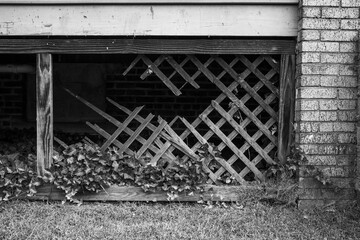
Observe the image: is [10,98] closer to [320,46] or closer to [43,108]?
[43,108]

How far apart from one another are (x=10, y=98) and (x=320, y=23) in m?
4.67

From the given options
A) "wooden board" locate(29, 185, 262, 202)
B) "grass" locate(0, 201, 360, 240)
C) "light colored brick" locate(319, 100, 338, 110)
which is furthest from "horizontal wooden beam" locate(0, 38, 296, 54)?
"grass" locate(0, 201, 360, 240)

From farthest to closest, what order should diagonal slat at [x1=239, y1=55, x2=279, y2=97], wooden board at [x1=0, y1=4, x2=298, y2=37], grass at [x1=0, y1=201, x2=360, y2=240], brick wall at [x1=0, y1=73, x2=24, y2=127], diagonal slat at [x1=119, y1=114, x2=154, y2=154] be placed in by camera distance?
brick wall at [x1=0, y1=73, x2=24, y2=127] < diagonal slat at [x1=119, y1=114, x2=154, y2=154] < diagonal slat at [x1=239, y1=55, x2=279, y2=97] < wooden board at [x1=0, y1=4, x2=298, y2=37] < grass at [x1=0, y1=201, x2=360, y2=240]

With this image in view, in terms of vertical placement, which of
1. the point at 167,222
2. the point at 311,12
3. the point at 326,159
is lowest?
the point at 167,222

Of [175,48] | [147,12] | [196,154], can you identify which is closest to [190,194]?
[196,154]

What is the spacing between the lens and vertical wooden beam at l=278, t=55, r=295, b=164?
15.3 feet

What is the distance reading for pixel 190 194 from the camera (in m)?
4.61

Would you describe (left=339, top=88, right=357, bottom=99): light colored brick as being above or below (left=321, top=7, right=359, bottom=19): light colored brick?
below

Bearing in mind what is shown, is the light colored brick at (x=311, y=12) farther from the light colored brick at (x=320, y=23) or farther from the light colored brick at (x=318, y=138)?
the light colored brick at (x=318, y=138)

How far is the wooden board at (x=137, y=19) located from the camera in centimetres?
456

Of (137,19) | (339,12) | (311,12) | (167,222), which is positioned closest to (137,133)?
(167,222)

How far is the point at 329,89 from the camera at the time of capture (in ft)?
14.6

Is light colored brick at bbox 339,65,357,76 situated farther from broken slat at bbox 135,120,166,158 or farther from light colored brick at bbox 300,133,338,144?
broken slat at bbox 135,120,166,158

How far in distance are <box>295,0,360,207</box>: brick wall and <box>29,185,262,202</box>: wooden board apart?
2.41ft
